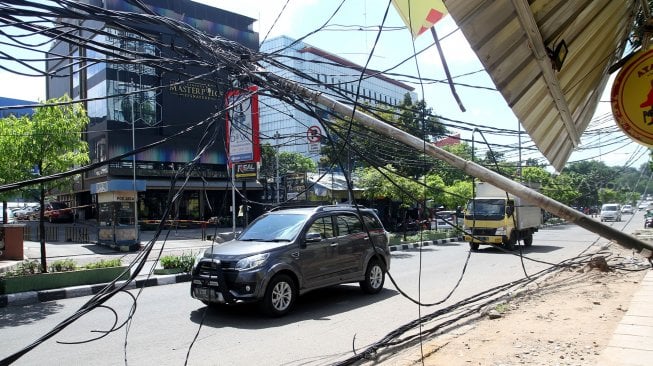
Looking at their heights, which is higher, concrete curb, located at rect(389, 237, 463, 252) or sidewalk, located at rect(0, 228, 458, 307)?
sidewalk, located at rect(0, 228, 458, 307)

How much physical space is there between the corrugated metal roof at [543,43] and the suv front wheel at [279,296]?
422cm

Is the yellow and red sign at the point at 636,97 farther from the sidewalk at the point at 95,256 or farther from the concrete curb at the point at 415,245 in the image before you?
the concrete curb at the point at 415,245

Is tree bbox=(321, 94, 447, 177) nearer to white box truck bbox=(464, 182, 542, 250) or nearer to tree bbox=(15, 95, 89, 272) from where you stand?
tree bbox=(15, 95, 89, 272)

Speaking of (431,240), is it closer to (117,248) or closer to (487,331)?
(117,248)

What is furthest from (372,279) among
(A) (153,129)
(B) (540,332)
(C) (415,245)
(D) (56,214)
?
(D) (56,214)

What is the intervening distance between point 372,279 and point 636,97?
559 cm

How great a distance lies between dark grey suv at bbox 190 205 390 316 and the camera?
7016 millimetres

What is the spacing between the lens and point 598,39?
14.8 ft

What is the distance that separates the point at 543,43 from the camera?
3605 millimetres

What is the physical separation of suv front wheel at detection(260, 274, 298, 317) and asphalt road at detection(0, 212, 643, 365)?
17cm

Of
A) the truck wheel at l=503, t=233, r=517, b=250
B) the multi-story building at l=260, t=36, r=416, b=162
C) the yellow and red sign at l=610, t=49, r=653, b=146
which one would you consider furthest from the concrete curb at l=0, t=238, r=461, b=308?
the truck wheel at l=503, t=233, r=517, b=250

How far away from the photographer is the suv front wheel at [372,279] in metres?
8.99

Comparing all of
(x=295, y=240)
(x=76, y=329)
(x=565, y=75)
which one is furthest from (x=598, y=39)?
(x=76, y=329)

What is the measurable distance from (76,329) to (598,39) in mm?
7755
